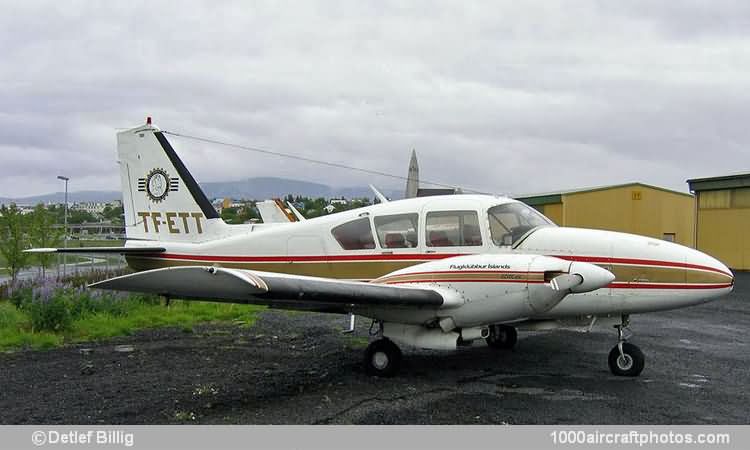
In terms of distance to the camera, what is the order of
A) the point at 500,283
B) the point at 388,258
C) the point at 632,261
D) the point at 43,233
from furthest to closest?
the point at 43,233, the point at 388,258, the point at 632,261, the point at 500,283

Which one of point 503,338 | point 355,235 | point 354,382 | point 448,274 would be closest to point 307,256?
point 355,235

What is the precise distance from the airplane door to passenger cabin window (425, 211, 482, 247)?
5.33 feet

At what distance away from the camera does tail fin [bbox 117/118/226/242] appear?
1040cm

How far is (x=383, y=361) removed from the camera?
25.0 ft

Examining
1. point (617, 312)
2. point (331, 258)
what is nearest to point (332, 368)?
point (331, 258)

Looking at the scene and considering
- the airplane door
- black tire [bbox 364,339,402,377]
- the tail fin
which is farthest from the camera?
the tail fin

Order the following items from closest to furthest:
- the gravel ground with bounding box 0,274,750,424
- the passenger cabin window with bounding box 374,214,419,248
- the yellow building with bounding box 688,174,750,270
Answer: the gravel ground with bounding box 0,274,750,424 < the passenger cabin window with bounding box 374,214,419,248 < the yellow building with bounding box 688,174,750,270

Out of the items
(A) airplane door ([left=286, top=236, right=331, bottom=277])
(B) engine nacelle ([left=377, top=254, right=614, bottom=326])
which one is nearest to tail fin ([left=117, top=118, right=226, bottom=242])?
(A) airplane door ([left=286, top=236, right=331, bottom=277])

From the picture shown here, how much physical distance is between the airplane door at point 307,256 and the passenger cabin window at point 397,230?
0.92 m

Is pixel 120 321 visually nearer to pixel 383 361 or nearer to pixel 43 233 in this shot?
pixel 383 361

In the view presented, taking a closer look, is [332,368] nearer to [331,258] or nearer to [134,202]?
[331,258]

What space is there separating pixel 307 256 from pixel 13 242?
14554mm

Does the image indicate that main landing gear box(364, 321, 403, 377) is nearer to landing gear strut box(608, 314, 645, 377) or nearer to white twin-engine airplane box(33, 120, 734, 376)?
white twin-engine airplane box(33, 120, 734, 376)

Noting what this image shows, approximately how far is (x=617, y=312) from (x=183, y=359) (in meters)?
6.01
